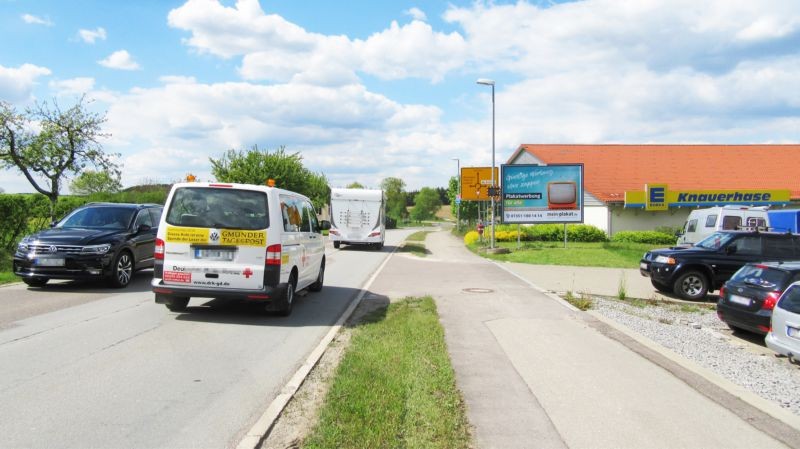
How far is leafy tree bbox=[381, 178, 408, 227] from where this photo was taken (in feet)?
385

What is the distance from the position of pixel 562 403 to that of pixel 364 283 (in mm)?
9700

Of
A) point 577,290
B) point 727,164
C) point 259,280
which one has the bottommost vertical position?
point 577,290

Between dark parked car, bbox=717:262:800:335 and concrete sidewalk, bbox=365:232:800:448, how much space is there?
2254mm

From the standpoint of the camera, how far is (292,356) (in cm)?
683

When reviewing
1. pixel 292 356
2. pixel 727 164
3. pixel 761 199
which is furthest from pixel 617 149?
pixel 292 356

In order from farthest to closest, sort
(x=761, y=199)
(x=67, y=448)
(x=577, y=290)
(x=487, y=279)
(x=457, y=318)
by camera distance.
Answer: (x=761, y=199) → (x=487, y=279) → (x=577, y=290) → (x=457, y=318) → (x=67, y=448)

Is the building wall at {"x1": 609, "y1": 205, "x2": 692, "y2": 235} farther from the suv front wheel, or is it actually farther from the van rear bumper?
the van rear bumper

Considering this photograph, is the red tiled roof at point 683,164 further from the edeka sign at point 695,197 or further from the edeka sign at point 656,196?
the edeka sign at point 656,196

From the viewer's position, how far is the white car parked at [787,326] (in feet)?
25.2

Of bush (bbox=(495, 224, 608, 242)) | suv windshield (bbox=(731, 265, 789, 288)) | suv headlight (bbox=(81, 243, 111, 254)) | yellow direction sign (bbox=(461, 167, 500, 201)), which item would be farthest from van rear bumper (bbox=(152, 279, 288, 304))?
yellow direction sign (bbox=(461, 167, 500, 201))

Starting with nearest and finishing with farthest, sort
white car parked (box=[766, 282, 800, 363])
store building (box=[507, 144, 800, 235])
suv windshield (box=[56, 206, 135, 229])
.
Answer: white car parked (box=[766, 282, 800, 363]) → suv windshield (box=[56, 206, 135, 229]) → store building (box=[507, 144, 800, 235])

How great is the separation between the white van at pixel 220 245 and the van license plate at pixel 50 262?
3640 millimetres

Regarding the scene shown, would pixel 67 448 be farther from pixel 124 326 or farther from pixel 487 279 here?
pixel 487 279

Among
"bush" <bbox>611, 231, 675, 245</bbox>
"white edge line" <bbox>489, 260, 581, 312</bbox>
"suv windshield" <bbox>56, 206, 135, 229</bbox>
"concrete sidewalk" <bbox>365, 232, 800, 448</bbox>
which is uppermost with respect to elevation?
"suv windshield" <bbox>56, 206, 135, 229</bbox>
